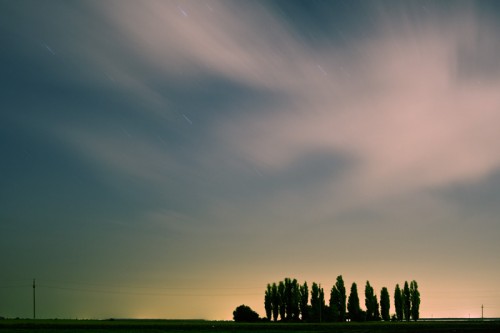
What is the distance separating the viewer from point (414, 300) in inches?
6058

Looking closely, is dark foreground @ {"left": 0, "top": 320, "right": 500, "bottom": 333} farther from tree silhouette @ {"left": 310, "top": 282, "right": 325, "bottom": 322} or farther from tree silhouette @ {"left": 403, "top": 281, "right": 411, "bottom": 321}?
tree silhouette @ {"left": 403, "top": 281, "right": 411, "bottom": 321}

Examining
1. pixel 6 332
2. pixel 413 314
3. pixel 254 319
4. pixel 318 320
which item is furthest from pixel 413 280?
pixel 6 332

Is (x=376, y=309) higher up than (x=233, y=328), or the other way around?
(x=233, y=328)

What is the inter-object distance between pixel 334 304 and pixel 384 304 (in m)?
17.8

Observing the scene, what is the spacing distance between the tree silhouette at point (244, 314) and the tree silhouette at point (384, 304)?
3531 centimetres

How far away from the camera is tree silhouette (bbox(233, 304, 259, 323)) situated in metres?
142

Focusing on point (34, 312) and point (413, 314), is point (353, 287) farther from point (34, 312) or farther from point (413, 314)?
point (34, 312)

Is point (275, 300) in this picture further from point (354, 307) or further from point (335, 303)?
point (354, 307)

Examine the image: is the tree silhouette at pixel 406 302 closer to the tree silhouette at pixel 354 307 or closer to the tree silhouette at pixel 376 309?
the tree silhouette at pixel 376 309

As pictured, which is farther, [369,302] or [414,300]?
[414,300]

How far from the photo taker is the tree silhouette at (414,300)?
153 m

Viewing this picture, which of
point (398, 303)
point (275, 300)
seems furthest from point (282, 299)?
point (398, 303)

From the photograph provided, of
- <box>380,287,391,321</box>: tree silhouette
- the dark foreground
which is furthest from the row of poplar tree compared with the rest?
the dark foreground

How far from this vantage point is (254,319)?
143m
